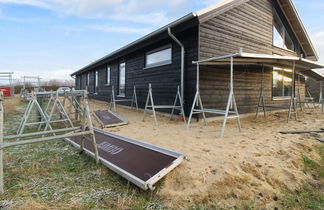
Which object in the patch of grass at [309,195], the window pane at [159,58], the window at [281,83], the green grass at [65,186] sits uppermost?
the window pane at [159,58]

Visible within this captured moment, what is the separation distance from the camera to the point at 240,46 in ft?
23.5

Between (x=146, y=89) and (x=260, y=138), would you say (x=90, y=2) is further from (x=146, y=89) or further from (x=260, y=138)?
(x=260, y=138)

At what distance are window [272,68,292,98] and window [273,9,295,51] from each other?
4.53ft

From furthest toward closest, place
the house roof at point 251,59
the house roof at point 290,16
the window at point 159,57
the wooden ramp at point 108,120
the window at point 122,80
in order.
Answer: the window at point 122,80
the window at point 159,57
the house roof at point 290,16
the wooden ramp at point 108,120
the house roof at point 251,59

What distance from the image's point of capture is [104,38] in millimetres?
15086

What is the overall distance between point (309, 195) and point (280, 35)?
9.73 m

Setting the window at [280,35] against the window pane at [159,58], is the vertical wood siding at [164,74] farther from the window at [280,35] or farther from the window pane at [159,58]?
the window at [280,35]

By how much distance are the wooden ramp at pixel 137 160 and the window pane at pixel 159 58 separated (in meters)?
4.28

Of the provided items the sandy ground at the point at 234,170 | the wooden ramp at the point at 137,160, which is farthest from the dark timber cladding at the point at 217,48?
the wooden ramp at the point at 137,160

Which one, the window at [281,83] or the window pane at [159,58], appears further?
the window at [281,83]

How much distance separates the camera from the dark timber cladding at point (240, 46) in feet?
19.5

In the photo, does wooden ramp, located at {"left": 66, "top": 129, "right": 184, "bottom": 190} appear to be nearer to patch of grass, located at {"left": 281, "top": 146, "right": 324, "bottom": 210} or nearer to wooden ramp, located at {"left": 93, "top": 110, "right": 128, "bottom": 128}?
patch of grass, located at {"left": 281, "top": 146, "right": 324, "bottom": 210}

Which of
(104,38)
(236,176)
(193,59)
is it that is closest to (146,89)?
(193,59)

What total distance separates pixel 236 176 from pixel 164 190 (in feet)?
2.87
